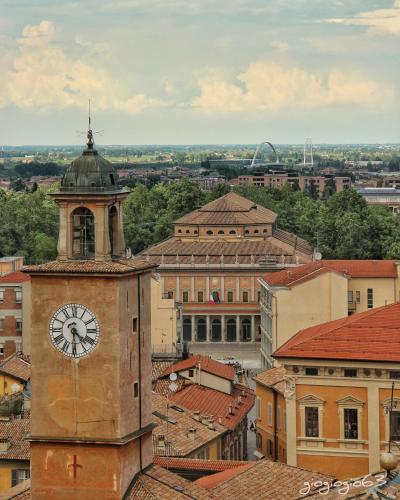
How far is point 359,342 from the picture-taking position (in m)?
58.6

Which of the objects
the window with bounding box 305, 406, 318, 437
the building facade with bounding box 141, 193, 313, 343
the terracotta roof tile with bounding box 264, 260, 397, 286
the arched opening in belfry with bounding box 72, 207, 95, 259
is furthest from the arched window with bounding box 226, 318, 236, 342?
the arched opening in belfry with bounding box 72, 207, 95, 259

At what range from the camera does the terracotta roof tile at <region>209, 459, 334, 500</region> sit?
45769mm

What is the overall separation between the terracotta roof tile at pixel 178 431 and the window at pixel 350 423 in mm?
5476

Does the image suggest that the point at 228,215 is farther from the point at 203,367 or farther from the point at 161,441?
the point at 161,441

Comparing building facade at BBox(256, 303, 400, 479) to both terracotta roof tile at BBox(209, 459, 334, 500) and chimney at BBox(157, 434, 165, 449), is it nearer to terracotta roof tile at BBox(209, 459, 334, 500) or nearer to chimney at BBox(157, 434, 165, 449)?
chimney at BBox(157, 434, 165, 449)

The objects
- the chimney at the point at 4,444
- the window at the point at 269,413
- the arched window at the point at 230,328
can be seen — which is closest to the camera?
the chimney at the point at 4,444

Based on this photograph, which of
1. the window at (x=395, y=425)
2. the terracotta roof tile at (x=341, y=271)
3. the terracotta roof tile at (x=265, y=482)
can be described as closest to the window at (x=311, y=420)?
the window at (x=395, y=425)

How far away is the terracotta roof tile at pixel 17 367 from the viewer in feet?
Result: 256

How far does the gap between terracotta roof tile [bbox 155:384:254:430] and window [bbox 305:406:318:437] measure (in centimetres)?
769

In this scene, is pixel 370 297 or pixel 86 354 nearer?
pixel 86 354

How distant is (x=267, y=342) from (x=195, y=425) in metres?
36.7

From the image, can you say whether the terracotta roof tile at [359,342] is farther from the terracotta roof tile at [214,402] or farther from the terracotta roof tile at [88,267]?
the terracotta roof tile at [88,267]

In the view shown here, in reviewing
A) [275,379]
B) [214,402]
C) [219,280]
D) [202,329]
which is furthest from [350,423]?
[219,280]

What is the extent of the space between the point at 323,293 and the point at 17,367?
18993mm
